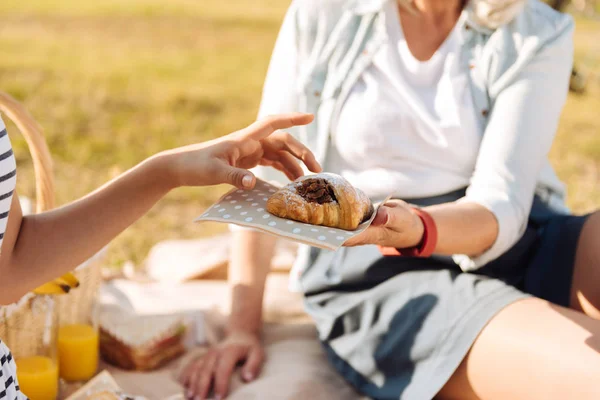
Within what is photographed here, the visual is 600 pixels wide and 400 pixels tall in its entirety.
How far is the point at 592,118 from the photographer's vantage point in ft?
18.9

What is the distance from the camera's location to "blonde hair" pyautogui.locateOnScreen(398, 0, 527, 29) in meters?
1.79

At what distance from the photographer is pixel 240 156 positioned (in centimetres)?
138

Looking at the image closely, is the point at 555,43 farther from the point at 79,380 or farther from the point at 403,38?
the point at 79,380

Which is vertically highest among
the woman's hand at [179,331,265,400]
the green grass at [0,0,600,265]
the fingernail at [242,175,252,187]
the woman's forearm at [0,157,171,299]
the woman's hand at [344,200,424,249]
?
the fingernail at [242,175,252,187]

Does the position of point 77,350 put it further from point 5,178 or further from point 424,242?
point 424,242

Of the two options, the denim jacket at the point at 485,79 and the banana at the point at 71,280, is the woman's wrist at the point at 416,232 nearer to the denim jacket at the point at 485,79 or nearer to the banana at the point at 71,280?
the denim jacket at the point at 485,79

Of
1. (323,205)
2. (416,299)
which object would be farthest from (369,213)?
(416,299)

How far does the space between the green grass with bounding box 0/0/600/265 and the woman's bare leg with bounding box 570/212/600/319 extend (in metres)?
1.73

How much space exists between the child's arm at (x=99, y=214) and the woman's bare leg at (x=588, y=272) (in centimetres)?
84

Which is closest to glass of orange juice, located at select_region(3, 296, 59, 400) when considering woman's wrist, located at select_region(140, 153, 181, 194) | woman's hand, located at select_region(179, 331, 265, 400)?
woman's hand, located at select_region(179, 331, 265, 400)

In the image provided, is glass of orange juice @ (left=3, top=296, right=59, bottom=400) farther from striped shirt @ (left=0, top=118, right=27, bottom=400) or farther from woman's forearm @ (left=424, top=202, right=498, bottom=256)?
woman's forearm @ (left=424, top=202, right=498, bottom=256)

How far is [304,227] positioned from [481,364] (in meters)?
0.53

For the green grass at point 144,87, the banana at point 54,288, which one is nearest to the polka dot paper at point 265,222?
the banana at point 54,288

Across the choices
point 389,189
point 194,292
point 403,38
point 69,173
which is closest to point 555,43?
point 403,38
